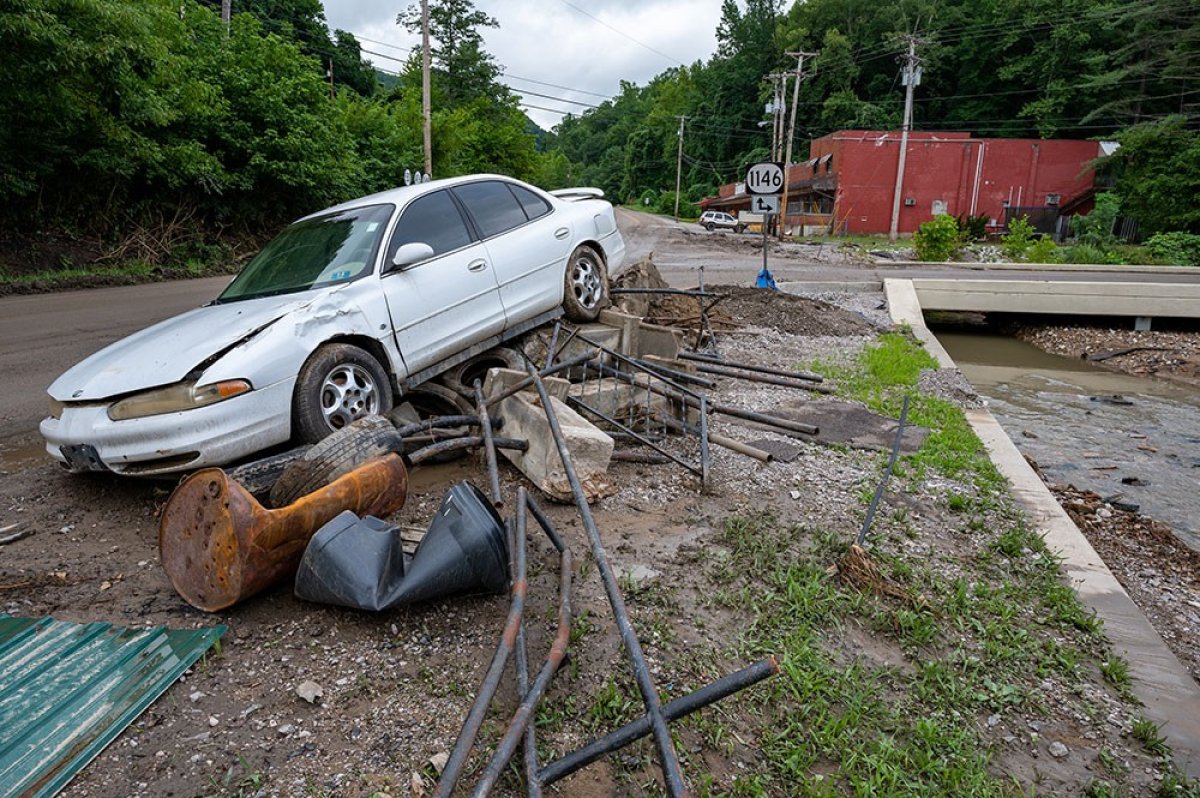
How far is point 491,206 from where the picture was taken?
609cm

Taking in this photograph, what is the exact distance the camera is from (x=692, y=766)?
7.86 feet

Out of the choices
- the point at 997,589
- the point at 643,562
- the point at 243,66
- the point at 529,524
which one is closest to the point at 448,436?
the point at 529,524

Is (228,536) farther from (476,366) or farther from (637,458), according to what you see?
(476,366)

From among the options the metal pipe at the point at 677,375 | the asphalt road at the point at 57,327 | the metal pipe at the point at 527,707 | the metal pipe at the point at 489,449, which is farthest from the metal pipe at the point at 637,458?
the asphalt road at the point at 57,327

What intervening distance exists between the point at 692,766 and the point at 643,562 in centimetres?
136

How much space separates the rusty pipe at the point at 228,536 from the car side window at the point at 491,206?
321 cm

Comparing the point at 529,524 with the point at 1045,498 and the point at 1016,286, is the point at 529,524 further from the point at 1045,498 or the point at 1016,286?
the point at 1016,286

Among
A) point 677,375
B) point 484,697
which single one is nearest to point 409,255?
point 677,375

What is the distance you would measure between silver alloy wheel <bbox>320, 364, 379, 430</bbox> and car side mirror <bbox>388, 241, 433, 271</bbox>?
83 centimetres

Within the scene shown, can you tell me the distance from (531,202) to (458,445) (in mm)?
2855

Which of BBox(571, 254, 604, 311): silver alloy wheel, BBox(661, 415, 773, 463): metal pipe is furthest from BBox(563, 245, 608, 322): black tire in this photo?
BBox(661, 415, 773, 463): metal pipe

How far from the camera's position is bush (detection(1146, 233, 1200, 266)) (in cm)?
2723

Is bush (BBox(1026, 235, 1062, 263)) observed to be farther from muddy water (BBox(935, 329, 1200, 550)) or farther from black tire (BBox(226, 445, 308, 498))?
black tire (BBox(226, 445, 308, 498))

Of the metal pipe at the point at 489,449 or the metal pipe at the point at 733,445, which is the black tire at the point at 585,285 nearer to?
the metal pipe at the point at 489,449
